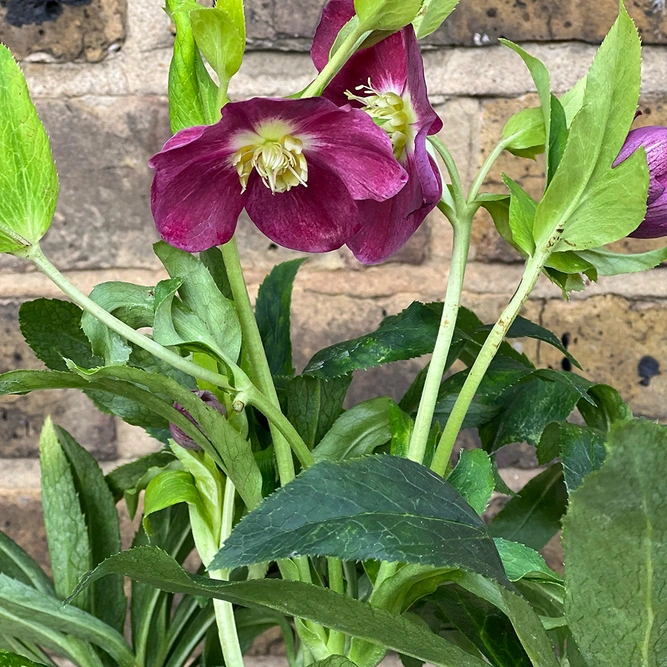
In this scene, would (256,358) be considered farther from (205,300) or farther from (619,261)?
(619,261)

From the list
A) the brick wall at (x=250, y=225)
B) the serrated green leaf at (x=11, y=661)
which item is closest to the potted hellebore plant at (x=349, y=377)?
the serrated green leaf at (x=11, y=661)

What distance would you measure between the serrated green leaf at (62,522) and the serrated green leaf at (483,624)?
0.57 feet

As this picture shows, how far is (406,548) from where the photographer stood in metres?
0.21

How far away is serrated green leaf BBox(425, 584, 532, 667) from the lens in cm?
30

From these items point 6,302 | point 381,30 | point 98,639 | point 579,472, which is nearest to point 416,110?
point 381,30

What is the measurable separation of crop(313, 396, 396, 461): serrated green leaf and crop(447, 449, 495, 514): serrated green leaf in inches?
2.2

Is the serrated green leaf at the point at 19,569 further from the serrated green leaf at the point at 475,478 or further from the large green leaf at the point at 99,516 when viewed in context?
the serrated green leaf at the point at 475,478

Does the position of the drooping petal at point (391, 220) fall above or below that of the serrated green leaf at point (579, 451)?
above

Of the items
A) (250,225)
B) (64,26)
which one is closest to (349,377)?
(250,225)

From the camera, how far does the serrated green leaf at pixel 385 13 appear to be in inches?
9.5

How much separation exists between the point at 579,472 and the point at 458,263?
9cm

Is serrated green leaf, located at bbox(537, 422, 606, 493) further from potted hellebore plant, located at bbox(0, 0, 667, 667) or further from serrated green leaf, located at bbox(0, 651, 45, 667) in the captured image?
serrated green leaf, located at bbox(0, 651, 45, 667)

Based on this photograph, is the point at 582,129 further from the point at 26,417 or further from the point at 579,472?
the point at 26,417

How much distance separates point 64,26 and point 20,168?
1.12 ft
